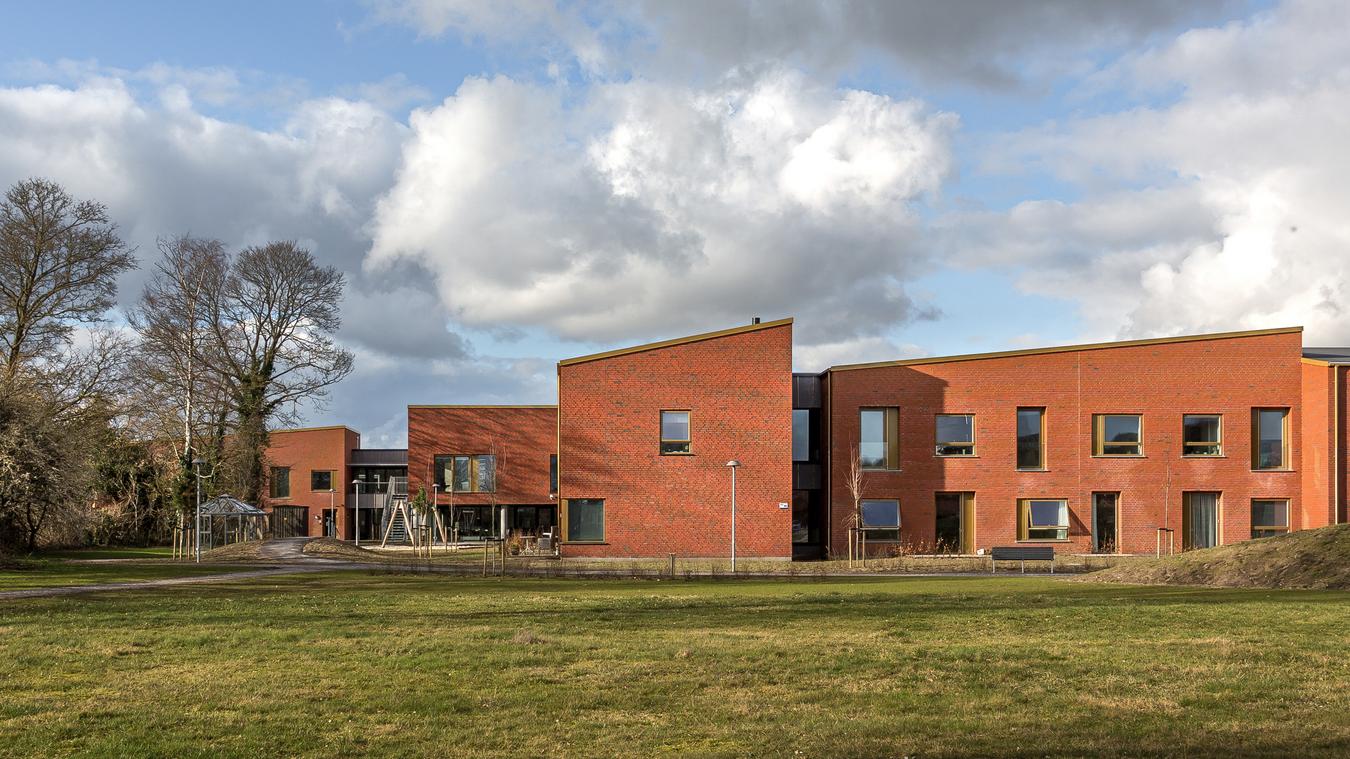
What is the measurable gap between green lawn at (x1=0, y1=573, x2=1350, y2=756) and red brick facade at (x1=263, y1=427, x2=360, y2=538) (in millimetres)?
44192

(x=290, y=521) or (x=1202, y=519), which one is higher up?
(x=1202, y=519)

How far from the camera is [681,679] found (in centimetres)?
1106

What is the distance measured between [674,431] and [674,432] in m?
0.03

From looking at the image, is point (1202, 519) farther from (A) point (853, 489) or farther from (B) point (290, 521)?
(B) point (290, 521)

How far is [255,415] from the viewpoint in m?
48.9

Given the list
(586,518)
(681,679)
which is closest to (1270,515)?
(586,518)

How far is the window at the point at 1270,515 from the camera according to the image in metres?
41.0

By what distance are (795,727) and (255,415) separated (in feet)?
145

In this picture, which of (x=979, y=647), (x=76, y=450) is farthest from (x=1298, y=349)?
(x=76, y=450)

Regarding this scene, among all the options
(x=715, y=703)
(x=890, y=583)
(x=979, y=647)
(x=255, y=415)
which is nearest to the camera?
(x=715, y=703)

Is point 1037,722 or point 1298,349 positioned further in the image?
point 1298,349

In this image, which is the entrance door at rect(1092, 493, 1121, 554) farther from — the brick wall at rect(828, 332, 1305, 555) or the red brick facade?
the red brick facade

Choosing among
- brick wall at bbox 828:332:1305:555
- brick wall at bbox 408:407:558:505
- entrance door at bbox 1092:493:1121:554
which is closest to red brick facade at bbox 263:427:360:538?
brick wall at bbox 408:407:558:505

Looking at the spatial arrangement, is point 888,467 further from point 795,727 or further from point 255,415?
point 795,727
